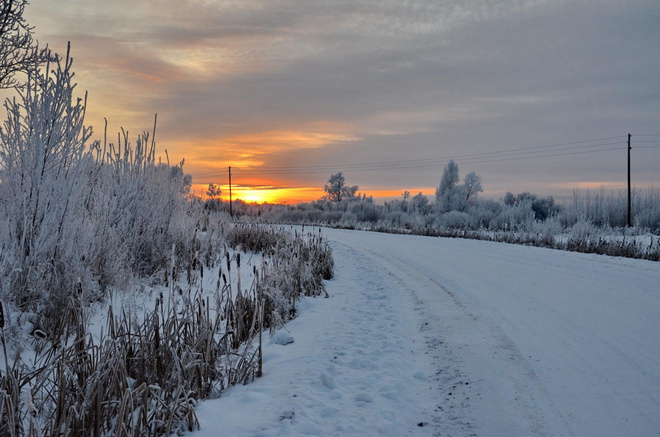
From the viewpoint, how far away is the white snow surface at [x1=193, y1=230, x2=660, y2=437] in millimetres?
3232

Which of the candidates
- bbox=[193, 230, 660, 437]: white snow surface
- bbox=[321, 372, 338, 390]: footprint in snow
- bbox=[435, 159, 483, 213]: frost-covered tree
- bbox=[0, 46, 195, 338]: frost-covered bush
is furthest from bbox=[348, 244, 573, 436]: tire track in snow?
bbox=[435, 159, 483, 213]: frost-covered tree

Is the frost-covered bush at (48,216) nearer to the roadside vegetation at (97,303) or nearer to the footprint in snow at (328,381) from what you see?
the roadside vegetation at (97,303)

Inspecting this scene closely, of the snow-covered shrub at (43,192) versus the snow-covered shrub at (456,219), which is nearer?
the snow-covered shrub at (43,192)

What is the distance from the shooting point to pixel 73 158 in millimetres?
5664

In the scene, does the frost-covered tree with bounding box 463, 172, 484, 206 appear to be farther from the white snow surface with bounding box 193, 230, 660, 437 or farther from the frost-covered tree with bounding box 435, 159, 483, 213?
the white snow surface with bounding box 193, 230, 660, 437

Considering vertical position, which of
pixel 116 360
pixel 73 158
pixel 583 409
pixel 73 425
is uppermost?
pixel 73 158

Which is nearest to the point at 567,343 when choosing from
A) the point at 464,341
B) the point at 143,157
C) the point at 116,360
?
the point at 464,341

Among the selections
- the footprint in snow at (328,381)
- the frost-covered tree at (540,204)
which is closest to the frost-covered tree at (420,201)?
the frost-covered tree at (540,204)

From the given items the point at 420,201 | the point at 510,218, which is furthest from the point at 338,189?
the point at 510,218

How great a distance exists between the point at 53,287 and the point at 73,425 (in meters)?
2.88

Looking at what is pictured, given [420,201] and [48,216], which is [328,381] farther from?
[420,201]

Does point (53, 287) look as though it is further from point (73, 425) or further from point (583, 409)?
point (583, 409)

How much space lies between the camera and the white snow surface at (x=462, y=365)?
10.6 feet

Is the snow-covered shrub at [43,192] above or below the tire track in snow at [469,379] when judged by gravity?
above
